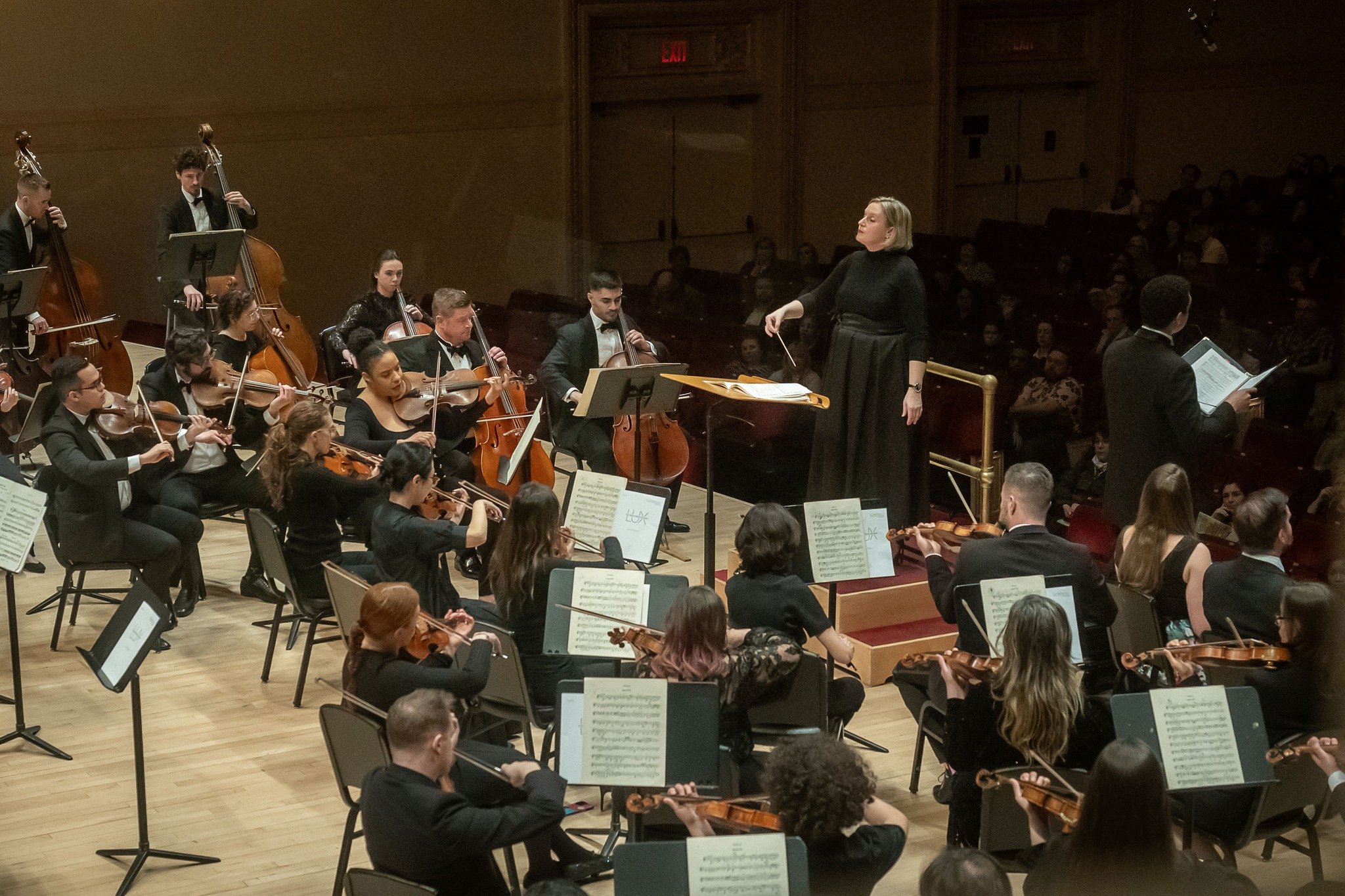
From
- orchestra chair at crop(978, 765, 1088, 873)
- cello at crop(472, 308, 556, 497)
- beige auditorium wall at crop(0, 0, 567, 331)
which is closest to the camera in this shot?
orchestra chair at crop(978, 765, 1088, 873)

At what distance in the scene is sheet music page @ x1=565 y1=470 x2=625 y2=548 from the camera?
16.0 feet

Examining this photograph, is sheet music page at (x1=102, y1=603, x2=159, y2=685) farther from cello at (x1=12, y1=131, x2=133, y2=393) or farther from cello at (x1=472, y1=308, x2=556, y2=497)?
cello at (x1=12, y1=131, x2=133, y2=393)

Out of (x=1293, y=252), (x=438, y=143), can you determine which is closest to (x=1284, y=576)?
(x=1293, y=252)

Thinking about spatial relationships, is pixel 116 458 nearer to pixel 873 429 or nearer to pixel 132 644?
pixel 132 644

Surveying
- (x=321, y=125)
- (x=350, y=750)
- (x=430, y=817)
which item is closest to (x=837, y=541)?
(x=350, y=750)

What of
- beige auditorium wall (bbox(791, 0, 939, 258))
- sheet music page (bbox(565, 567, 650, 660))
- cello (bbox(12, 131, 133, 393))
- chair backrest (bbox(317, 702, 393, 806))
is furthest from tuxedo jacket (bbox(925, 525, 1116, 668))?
beige auditorium wall (bbox(791, 0, 939, 258))

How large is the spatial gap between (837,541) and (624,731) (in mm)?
1432

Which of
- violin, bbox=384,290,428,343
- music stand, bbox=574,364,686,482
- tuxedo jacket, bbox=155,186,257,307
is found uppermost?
tuxedo jacket, bbox=155,186,257,307

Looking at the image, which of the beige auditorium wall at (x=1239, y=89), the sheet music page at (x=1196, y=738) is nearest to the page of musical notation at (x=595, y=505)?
the sheet music page at (x=1196, y=738)

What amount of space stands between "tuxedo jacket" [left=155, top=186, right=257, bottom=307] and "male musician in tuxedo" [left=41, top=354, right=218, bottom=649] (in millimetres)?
1679

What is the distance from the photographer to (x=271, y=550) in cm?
526

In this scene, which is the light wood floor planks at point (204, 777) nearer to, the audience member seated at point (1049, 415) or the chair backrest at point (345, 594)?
the chair backrest at point (345, 594)

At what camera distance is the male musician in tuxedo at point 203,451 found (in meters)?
6.00

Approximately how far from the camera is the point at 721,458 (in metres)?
7.70
